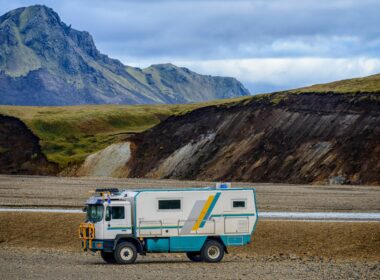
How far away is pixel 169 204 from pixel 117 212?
7.50 ft

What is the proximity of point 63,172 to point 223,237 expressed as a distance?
343 ft

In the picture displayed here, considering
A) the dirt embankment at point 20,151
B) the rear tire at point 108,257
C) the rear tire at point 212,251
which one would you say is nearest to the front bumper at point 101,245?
the rear tire at point 108,257

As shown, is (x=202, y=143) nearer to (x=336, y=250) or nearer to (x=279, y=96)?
(x=279, y=96)

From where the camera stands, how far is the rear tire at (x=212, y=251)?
3612 centimetres

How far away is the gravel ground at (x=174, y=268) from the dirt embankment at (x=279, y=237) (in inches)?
79.0

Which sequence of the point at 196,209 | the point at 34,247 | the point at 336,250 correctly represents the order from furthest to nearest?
the point at 34,247
the point at 336,250
the point at 196,209

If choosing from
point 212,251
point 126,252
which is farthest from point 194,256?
point 126,252

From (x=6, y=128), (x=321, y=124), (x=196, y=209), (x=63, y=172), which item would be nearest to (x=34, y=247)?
(x=196, y=209)

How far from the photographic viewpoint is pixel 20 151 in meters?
155

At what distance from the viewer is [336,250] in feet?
130

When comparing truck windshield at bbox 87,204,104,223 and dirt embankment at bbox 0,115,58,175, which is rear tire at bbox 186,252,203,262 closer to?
truck windshield at bbox 87,204,104,223

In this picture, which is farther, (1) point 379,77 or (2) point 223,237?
(1) point 379,77

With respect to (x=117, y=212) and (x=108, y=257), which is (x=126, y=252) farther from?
(x=117, y=212)

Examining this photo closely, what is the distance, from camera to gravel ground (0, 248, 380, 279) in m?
30.8
